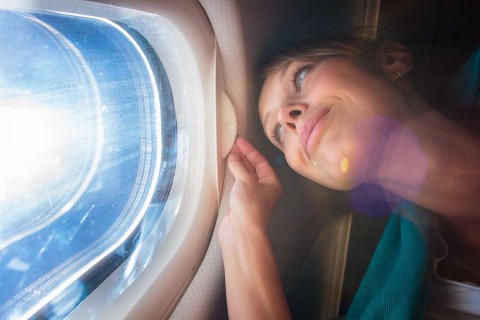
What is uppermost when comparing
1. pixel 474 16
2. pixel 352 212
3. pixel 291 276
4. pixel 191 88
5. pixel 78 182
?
pixel 474 16

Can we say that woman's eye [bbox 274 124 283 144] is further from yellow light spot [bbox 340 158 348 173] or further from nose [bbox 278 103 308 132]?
yellow light spot [bbox 340 158 348 173]

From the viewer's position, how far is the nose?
743 millimetres

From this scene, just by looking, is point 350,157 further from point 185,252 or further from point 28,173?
point 28,173

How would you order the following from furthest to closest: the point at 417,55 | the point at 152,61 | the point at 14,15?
the point at 152,61, the point at 417,55, the point at 14,15

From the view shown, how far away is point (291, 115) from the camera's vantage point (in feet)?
2.48

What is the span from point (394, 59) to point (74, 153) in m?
0.65

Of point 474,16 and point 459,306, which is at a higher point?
point 474,16

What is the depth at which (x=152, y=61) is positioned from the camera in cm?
80

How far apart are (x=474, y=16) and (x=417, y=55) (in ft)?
0.37

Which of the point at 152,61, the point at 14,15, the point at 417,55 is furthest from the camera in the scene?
the point at 152,61

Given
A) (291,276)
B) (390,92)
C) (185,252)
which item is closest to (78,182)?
(185,252)

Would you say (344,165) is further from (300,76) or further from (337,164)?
(300,76)

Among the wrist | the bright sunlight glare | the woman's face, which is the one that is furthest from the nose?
the bright sunlight glare

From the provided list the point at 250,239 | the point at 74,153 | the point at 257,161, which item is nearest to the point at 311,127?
the point at 257,161
